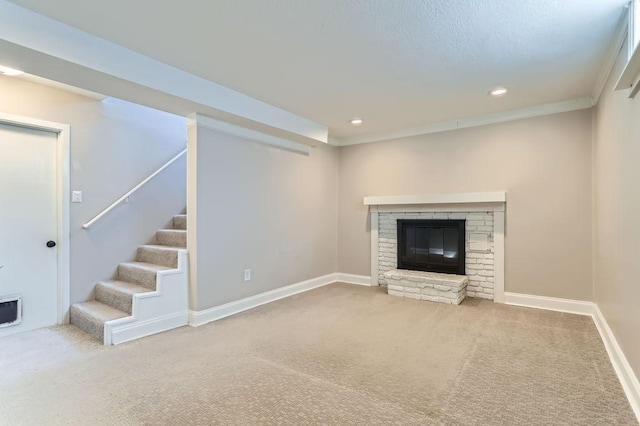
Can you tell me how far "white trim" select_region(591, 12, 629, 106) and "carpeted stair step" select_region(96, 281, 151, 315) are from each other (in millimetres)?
4281

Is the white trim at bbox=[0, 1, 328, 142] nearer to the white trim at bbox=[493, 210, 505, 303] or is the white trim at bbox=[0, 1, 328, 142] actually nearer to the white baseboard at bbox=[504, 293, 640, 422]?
the white trim at bbox=[493, 210, 505, 303]

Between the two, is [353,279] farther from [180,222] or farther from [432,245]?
[180,222]

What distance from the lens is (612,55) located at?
252cm

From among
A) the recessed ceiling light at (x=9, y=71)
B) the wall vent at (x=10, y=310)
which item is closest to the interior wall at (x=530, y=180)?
the recessed ceiling light at (x=9, y=71)

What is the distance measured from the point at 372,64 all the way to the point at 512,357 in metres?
2.57

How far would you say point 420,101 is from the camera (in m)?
3.60

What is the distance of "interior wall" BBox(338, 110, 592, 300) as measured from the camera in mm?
3654

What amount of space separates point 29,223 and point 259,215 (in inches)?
88.3

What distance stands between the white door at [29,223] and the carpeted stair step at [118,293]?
0.40 m

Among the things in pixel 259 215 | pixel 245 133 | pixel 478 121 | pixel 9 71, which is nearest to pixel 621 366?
pixel 478 121

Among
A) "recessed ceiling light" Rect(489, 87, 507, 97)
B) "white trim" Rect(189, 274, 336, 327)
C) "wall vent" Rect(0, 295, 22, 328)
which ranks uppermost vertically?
"recessed ceiling light" Rect(489, 87, 507, 97)

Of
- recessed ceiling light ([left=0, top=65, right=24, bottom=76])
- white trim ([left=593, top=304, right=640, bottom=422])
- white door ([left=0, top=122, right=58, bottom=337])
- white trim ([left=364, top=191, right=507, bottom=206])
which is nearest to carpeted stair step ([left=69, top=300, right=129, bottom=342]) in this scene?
white door ([left=0, top=122, right=58, bottom=337])

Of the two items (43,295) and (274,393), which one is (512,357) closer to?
(274,393)

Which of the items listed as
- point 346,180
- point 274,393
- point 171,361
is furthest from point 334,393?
point 346,180
